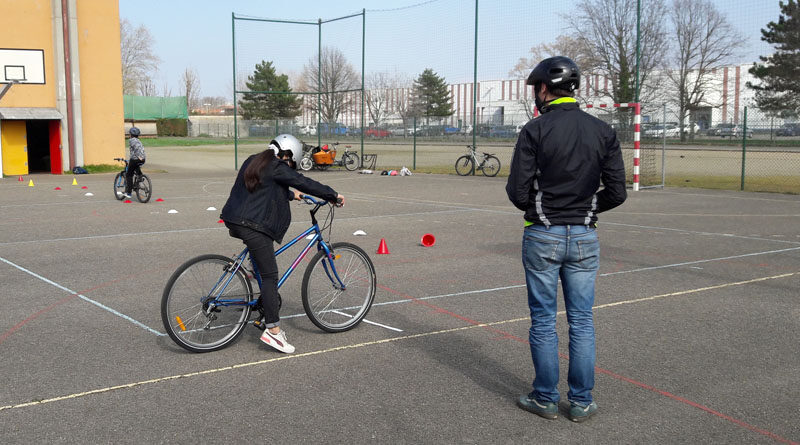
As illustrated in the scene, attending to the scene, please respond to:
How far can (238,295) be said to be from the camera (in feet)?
17.1

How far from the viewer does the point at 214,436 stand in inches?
146

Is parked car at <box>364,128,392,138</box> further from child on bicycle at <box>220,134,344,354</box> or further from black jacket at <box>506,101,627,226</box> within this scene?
black jacket at <box>506,101,627,226</box>

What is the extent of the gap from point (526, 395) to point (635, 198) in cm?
1350

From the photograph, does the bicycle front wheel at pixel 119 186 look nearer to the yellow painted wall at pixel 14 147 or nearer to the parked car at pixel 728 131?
the yellow painted wall at pixel 14 147

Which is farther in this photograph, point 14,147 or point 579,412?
point 14,147

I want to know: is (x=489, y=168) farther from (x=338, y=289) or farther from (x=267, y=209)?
(x=267, y=209)

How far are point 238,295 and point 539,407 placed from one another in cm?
232

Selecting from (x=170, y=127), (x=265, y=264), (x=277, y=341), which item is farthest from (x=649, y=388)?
(x=170, y=127)

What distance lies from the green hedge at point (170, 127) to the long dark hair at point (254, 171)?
232ft

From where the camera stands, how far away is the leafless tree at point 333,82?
30.1m

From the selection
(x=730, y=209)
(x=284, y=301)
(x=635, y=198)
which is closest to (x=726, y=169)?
(x=635, y=198)

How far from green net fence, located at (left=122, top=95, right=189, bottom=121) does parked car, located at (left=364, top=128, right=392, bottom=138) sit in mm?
39771

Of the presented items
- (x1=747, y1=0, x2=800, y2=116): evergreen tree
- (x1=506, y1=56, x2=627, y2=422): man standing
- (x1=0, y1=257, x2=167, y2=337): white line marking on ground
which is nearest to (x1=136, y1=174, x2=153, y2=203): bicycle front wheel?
(x1=0, y1=257, x2=167, y2=337): white line marking on ground

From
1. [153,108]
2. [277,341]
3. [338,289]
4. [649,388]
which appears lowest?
[649,388]
